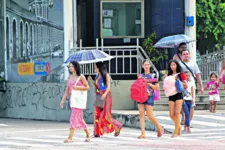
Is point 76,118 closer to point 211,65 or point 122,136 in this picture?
point 122,136

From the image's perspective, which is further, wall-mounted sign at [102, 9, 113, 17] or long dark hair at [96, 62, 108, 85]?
wall-mounted sign at [102, 9, 113, 17]

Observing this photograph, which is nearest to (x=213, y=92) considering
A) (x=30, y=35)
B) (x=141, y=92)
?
(x=141, y=92)

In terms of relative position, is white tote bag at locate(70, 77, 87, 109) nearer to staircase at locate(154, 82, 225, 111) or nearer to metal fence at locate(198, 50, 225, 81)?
staircase at locate(154, 82, 225, 111)

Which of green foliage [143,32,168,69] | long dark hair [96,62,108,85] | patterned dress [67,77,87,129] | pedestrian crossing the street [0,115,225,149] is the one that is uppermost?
green foliage [143,32,168,69]

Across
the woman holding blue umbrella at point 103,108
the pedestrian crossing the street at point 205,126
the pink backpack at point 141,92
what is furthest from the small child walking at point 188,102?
the woman holding blue umbrella at point 103,108

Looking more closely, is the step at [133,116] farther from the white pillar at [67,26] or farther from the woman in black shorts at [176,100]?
the white pillar at [67,26]

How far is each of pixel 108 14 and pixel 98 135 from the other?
26.2 feet

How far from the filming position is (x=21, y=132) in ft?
59.8

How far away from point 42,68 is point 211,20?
39.7 ft

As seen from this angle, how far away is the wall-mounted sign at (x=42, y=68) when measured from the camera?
75.3 feet

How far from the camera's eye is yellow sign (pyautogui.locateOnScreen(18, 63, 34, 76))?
23.7m

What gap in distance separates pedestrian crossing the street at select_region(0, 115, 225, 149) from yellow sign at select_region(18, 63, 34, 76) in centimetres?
514

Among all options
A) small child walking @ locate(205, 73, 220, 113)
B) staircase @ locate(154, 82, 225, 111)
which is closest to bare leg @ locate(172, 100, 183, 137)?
small child walking @ locate(205, 73, 220, 113)

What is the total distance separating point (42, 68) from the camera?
23.2 metres
